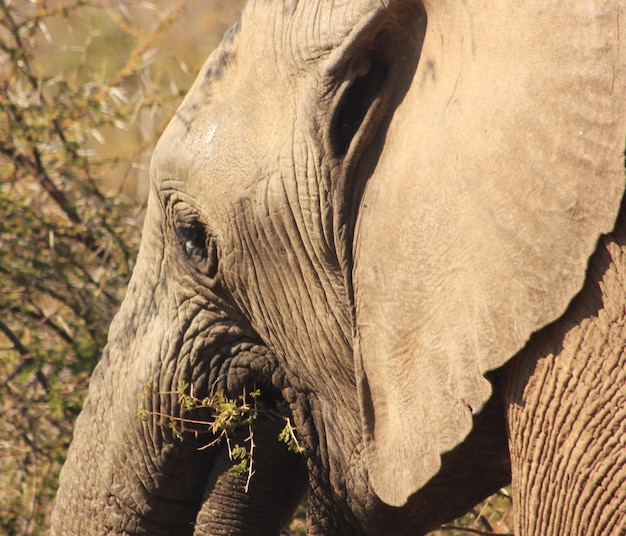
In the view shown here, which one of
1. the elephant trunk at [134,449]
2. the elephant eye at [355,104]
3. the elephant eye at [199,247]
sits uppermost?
the elephant eye at [355,104]

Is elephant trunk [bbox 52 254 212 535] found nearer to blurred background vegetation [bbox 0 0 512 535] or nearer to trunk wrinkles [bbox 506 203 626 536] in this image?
trunk wrinkles [bbox 506 203 626 536]

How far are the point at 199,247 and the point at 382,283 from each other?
1.68ft

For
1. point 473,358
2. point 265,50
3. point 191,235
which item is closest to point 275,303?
point 191,235

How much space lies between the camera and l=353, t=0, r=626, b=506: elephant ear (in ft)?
4.43

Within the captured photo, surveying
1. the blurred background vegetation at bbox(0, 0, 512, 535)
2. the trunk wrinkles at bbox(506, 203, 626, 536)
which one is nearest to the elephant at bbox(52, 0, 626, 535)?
the trunk wrinkles at bbox(506, 203, 626, 536)

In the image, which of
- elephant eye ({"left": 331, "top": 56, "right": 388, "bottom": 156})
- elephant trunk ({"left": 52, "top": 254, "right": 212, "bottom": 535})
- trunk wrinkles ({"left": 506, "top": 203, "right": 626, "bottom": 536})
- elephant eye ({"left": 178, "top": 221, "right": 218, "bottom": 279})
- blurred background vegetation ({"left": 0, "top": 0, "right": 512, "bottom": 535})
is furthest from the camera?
blurred background vegetation ({"left": 0, "top": 0, "right": 512, "bottom": 535})

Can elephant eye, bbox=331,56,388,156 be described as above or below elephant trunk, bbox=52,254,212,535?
above

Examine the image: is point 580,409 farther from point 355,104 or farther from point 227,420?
point 227,420

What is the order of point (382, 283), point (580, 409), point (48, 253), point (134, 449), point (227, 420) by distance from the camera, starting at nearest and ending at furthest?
point (580, 409) → point (382, 283) → point (227, 420) → point (134, 449) → point (48, 253)

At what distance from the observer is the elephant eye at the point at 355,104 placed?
1719 mm

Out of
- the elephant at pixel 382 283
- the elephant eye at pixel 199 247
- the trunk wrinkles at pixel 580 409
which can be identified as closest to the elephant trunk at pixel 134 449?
the elephant at pixel 382 283

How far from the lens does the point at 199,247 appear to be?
206 cm

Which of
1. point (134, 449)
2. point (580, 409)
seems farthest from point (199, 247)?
point (580, 409)

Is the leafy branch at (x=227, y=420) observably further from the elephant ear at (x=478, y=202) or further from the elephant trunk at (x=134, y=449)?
the elephant ear at (x=478, y=202)
